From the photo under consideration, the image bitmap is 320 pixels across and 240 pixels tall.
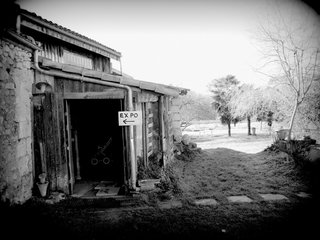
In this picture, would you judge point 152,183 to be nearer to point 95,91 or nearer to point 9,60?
point 95,91

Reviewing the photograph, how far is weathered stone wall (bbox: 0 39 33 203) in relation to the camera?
15.5ft

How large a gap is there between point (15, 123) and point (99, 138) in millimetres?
4012

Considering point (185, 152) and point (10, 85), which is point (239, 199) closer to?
point (185, 152)

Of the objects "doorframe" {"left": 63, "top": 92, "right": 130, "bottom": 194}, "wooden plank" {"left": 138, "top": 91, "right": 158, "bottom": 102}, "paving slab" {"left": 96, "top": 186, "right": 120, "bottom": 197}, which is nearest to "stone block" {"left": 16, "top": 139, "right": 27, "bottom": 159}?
"doorframe" {"left": 63, "top": 92, "right": 130, "bottom": 194}

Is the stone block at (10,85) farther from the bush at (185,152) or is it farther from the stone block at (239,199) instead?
the bush at (185,152)

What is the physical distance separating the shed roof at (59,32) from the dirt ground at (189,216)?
207 inches

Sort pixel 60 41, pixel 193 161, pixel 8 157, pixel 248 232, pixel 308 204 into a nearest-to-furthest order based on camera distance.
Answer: pixel 248 232
pixel 8 157
pixel 308 204
pixel 60 41
pixel 193 161

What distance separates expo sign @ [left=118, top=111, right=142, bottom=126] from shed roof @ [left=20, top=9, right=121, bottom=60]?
13.5ft

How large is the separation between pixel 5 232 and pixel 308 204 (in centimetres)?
690

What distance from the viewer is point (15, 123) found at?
5.09 metres

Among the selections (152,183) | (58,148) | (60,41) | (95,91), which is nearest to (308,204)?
(152,183)

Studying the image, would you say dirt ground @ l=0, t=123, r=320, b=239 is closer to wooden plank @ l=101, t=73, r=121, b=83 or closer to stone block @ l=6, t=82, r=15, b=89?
stone block @ l=6, t=82, r=15, b=89

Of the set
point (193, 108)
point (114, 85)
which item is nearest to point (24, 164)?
point (114, 85)

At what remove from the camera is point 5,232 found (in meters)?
4.17
